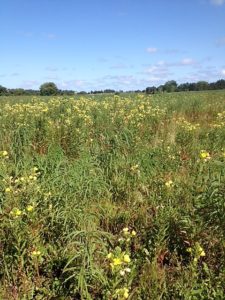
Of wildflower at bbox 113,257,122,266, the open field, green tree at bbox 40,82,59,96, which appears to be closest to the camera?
wildflower at bbox 113,257,122,266

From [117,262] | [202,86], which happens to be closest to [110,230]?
[117,262]

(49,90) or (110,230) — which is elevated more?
(49,90)

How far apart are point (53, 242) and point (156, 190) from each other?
4.67 ft

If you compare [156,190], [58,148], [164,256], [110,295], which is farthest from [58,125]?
[110,295]

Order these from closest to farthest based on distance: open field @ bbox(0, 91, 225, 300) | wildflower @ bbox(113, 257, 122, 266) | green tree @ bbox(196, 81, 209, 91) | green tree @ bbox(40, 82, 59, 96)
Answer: wildflower @ bbox(113, 257, 122, 266)
open field @ bbox(0, 91, 225, 300)
green tree @ bbox(40, 82, 59, 96)
green tree @ bbox(196, 81, 209, 91)

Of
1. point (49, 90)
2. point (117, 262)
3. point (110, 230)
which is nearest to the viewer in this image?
point (117, 262)

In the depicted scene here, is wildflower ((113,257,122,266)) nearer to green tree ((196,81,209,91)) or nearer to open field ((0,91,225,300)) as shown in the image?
open field ((0,91,225,300))

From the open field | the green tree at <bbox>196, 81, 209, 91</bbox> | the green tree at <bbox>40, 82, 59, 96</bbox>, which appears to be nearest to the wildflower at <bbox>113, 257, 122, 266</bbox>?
the open field

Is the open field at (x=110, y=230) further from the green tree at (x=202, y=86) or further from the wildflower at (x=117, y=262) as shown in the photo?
the green tree at (x=202, y=86)

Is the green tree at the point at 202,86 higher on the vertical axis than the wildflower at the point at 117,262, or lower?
lower

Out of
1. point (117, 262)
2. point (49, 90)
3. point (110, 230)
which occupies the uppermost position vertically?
point (49, 90)

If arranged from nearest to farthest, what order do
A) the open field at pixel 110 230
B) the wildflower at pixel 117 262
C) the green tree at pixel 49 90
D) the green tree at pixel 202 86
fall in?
→ the wildflower at pixel 117 262, the open field at pixel 110 230, the green tree at pixel 49 90, the green tree at pixel 202 86

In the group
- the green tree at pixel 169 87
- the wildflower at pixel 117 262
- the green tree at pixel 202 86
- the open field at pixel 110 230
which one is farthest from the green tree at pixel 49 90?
the green tree at pixel 202 86

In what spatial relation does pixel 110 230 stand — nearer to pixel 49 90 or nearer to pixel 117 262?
pixel 117 262
